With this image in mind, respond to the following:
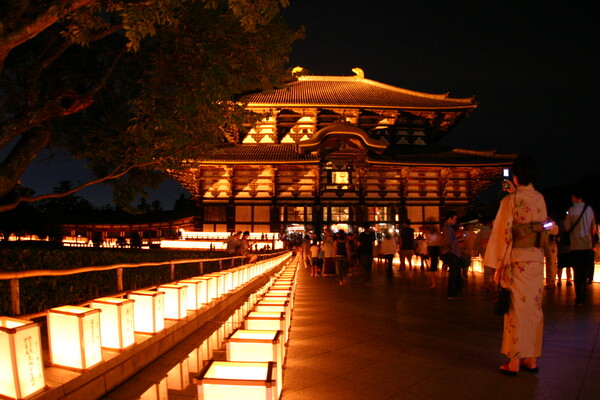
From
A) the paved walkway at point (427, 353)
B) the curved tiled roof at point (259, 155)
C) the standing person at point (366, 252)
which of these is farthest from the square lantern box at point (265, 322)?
the curved tiled roof at point (259, 155)

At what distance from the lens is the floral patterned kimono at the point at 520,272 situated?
436 cm

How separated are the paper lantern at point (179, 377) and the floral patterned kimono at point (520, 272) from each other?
2.91 m

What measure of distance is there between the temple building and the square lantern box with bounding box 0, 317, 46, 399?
26.5m

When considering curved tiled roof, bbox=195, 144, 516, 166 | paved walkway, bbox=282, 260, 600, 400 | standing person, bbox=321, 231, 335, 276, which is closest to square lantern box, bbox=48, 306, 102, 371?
paved walkway, bbox=282, 260, 600, 400

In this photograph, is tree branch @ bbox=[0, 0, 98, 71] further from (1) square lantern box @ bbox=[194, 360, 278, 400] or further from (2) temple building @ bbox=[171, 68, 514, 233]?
(2) temple building @ bbox=[171, 68, 514, 233]

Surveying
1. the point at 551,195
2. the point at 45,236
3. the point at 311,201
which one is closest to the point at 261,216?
the point at 311,201

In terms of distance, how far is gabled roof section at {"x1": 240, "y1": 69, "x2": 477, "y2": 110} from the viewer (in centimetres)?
3080

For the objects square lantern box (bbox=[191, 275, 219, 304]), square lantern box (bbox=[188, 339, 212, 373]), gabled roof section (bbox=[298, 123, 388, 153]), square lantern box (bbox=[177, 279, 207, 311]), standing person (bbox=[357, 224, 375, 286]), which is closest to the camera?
square lantern box (bbox=[188, 339, 212, 373])

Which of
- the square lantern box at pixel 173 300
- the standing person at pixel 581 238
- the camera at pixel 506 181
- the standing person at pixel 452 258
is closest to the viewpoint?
the camera at pixel 506 181

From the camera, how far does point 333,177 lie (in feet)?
104

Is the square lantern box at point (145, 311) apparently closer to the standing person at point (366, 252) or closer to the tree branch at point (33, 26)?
the tree branch at point (33, 26)

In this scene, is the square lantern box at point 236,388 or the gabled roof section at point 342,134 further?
the gabled roof section at point 342,134

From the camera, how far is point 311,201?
1240 inches

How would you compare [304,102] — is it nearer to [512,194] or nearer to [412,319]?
[412,319]
